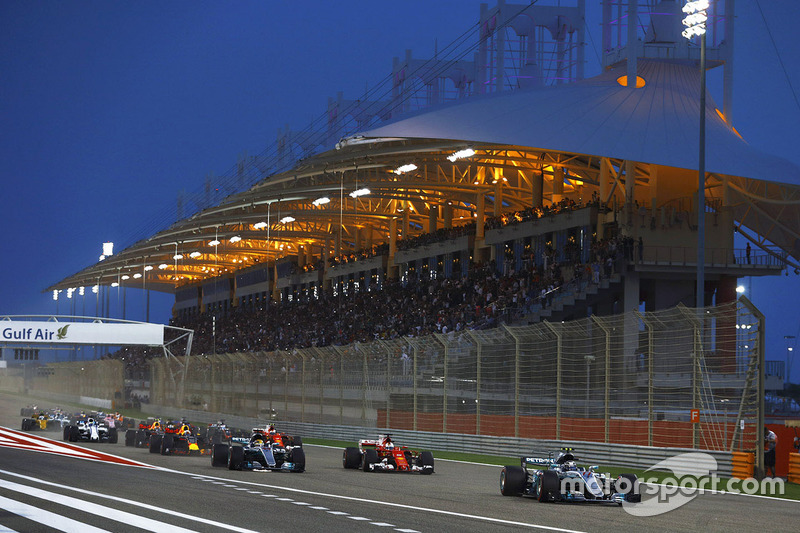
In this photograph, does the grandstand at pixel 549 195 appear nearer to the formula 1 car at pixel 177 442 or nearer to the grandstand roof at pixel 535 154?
the grandstand roof at pixel 535 154

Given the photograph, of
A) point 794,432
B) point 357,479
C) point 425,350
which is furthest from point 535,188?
point 357,479

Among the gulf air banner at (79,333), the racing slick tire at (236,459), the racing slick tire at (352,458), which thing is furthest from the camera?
the gulf air banner at (79,333)

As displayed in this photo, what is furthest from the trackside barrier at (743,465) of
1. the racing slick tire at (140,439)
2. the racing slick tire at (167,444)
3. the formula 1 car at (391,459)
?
the racing slick tire at (140,439)

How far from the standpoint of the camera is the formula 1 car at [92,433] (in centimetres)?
2978

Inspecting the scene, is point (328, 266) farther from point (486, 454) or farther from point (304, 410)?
point (486, 454)

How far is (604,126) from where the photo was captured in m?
38.9

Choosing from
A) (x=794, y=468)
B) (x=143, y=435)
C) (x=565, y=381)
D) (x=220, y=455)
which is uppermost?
(x=565, y=381)

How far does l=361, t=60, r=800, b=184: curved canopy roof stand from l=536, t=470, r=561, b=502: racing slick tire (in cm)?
2456

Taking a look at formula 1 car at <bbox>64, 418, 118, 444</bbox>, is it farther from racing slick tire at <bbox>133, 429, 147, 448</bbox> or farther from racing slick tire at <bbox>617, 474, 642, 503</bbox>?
racing slick tire at <bbox>617, 474, 642, 503</bbox>

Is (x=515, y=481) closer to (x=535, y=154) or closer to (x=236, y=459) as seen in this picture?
(x=236, y=459)

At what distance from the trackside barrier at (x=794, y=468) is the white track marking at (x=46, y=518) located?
11.7 m

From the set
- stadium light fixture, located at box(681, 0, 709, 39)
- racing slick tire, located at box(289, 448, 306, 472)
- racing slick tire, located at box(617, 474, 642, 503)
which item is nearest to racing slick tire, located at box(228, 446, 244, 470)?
racing slick tire, located at box(289, 448, 306, 472)

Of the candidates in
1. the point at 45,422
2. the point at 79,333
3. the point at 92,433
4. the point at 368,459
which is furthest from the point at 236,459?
the point at 79,333

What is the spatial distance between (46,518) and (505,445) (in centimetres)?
1469
